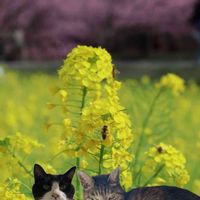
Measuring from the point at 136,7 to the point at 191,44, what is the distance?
6.12 ft

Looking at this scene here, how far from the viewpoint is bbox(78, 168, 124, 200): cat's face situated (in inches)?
104

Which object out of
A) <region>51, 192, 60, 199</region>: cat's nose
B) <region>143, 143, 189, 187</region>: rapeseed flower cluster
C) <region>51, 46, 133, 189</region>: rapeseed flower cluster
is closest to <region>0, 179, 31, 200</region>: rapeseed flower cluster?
<region>51, 46, 133, 189</region>: rapeseed flower cluster

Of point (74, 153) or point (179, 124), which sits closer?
point (74, 153)

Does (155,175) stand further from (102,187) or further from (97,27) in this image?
(97,27)

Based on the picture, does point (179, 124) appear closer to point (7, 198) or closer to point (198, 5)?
point (7, 198)

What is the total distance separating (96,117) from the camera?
299 centimetres

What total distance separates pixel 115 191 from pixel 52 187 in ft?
0.54

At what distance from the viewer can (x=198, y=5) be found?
27453 mm

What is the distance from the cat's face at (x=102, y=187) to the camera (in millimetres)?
2635

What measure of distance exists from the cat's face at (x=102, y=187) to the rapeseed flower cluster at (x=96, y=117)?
30 cm

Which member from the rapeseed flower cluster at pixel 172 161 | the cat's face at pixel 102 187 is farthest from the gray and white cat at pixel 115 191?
the rapeseed flower cluster at pixel 172 161

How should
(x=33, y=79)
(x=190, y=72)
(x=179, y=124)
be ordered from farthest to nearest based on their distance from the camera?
(x=190, y=72)
(x=33, y=79)
(x=179, y=124)

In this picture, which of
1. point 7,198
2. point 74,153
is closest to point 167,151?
point 74,153

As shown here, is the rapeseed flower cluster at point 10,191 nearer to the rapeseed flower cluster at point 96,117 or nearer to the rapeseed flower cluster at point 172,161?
the rapeseed flower cluster at point 96,117
